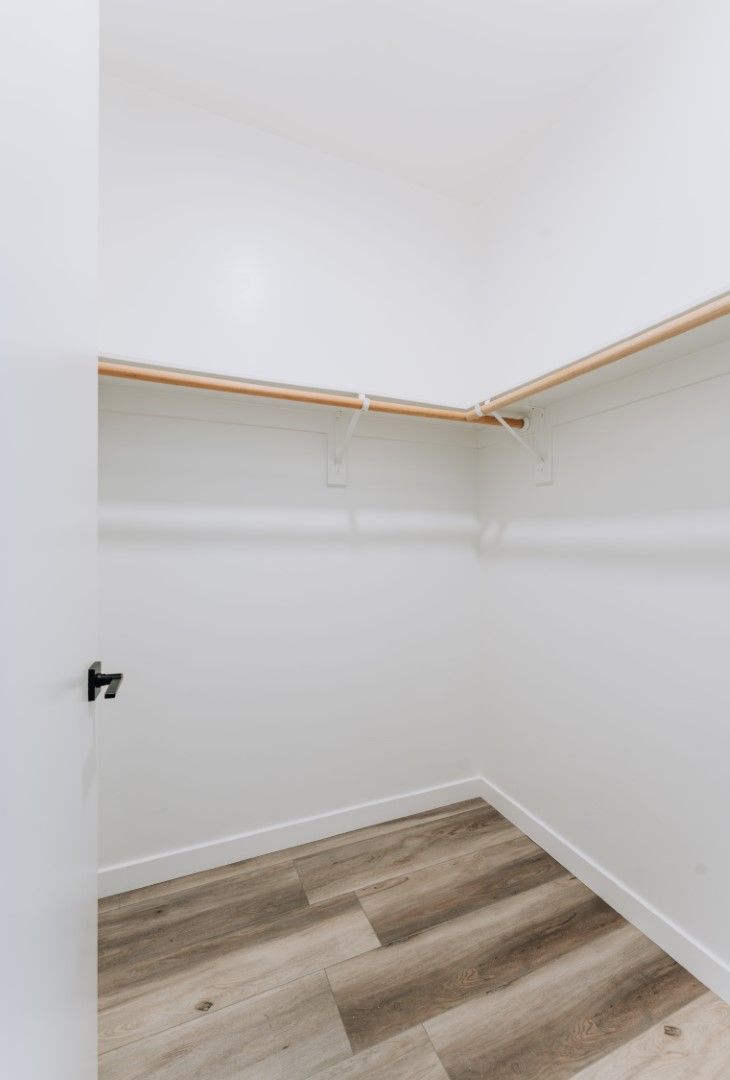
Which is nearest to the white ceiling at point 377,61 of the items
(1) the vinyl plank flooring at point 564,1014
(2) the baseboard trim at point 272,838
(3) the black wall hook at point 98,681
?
(3) the black wall hook at point 98,681

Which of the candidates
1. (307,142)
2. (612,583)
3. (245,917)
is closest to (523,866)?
(245,917)

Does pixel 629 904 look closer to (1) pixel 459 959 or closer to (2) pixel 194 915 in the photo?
(1) pixel 459 959

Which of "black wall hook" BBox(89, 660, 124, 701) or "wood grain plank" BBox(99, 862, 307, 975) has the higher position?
"black wall hook" BBox(89, 660, 124, 701)

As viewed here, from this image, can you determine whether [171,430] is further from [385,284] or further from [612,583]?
[612,583]

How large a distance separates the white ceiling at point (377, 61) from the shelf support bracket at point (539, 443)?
3.34ft

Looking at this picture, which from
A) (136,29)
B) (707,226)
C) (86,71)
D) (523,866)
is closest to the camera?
(86,71)

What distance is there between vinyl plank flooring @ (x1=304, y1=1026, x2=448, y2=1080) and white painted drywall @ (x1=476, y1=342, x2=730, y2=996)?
75cm

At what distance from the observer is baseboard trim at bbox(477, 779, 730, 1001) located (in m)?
1.22

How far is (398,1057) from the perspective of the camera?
106 centimetres

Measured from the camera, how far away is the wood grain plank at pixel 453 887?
4.73ft

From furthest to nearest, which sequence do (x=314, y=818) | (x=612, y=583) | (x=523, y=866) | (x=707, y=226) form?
(x=314, y=818) < (x=523, y=866) < (x=612, y=583) < (x=707, y=226)

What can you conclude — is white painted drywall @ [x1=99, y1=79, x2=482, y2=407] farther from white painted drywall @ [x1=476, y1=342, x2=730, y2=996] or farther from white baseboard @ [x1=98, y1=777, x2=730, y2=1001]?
white baseboard @ [x1=98, y1=777, x2=730, y2=1001]

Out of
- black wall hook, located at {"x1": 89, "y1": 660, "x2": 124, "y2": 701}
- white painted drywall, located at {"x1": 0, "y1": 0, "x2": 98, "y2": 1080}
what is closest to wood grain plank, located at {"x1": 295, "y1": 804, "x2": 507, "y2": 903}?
white painted drywall, located at {"x1": 0, "y1": 0, "x2": 98, "y2": 1080}

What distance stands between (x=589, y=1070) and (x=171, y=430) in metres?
2.00
